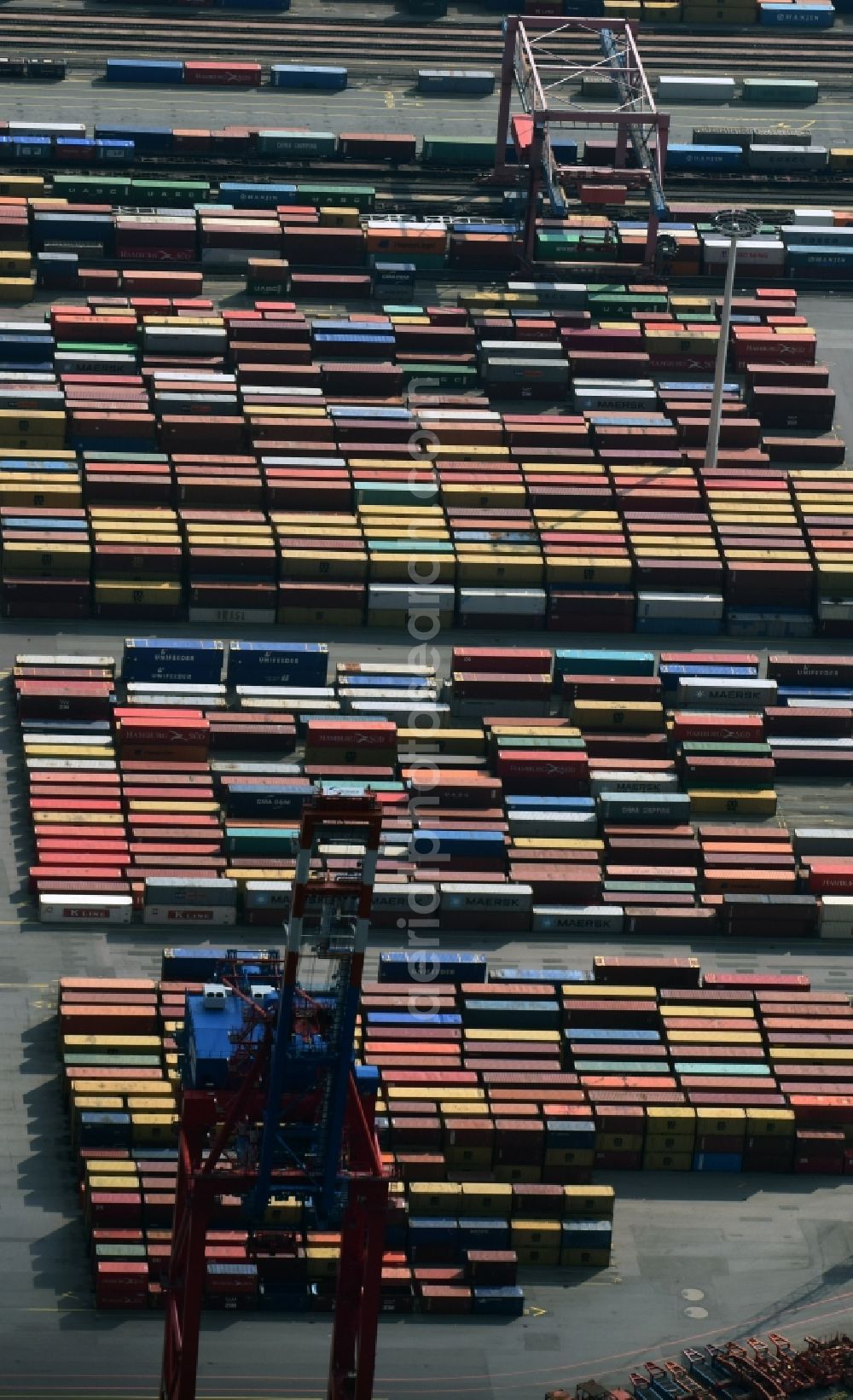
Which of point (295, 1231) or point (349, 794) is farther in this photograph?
point (295, 1231)

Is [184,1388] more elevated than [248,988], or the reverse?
[248,988]

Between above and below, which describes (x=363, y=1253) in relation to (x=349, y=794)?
below

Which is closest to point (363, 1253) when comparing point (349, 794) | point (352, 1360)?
point (352, 1360)

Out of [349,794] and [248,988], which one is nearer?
[349,794]

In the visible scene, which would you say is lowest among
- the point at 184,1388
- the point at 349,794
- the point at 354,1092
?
the point at 184,1388

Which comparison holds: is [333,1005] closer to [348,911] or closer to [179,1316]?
[348,911]

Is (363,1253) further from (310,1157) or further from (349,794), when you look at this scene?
(349,794)
